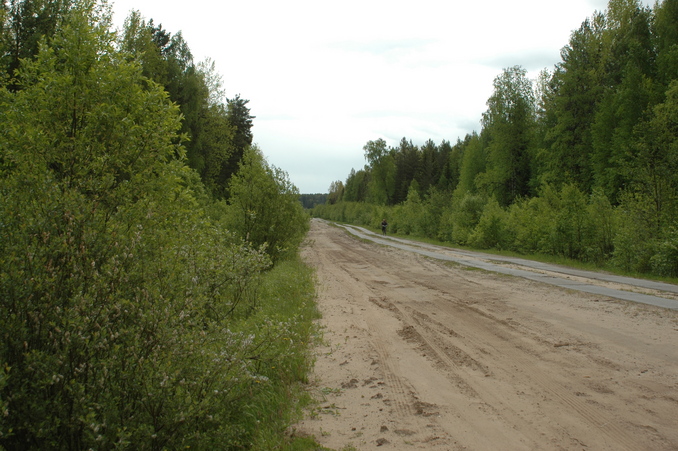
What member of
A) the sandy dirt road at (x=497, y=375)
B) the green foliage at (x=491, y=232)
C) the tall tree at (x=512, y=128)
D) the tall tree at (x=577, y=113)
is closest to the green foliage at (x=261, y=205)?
the sandy dirt road at (x=497, y=375)

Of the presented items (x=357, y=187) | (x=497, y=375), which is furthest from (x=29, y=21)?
(x=357, y=187)

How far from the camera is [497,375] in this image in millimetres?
6059

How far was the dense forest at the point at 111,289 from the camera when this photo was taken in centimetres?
313

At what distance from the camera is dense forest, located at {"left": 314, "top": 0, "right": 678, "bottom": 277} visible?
17.2m

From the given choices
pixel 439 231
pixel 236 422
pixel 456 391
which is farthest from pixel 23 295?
pixel 439 231

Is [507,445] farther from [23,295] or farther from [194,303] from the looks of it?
[23,295]

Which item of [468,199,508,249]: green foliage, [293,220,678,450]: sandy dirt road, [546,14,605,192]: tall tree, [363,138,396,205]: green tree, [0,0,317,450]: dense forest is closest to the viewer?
[0,0,317,450]: dense forest

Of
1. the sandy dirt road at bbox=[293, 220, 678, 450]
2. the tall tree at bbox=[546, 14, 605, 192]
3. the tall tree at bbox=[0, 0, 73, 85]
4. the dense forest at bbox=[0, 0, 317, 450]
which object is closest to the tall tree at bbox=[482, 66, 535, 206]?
the tall tree at bbox=[546, 14, 605, 192]

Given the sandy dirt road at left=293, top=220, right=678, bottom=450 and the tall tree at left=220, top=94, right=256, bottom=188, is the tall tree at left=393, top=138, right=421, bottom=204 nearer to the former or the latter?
the tall tree at left=220, top=94, right=256, bottom=188

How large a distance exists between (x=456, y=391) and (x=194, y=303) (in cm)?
354

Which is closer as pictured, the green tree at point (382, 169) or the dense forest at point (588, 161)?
the dense forest at point (588, 161)

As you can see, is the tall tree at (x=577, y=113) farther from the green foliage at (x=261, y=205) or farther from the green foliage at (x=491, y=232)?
the green foliage at (x=261, y=205)

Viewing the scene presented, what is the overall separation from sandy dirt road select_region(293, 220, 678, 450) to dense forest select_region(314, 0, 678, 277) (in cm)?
874

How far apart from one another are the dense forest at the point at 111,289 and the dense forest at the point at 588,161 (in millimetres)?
16063
